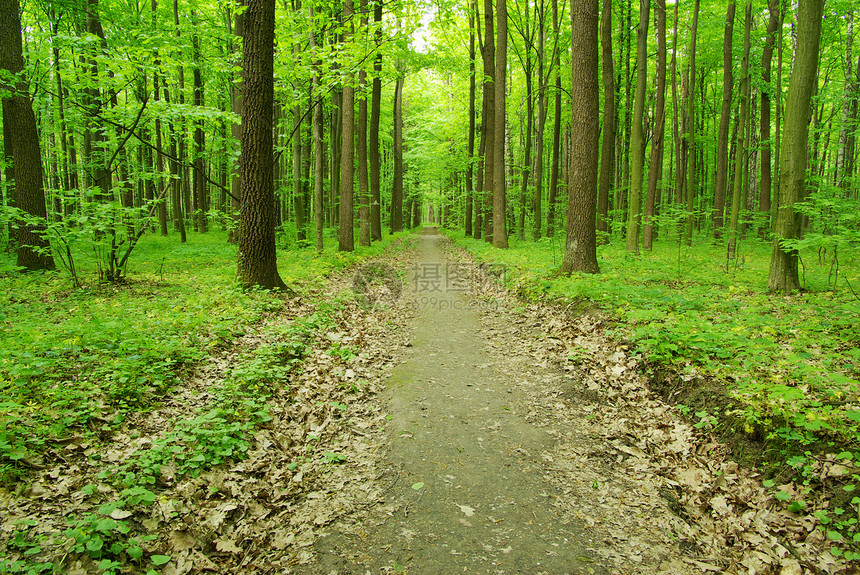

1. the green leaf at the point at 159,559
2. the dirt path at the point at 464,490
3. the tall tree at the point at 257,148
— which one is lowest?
the dirt path at the point at 464,490

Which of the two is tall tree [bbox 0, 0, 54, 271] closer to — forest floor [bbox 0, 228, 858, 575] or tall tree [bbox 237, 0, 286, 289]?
tall tree [bbox 237, 0, 286, 289]

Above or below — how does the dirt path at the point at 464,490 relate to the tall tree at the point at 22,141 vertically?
below

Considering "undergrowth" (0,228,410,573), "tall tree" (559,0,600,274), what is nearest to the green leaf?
"undergrowth" (0,228,410,573)

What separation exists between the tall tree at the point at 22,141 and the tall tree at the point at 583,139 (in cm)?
1196

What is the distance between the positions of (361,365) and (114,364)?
10.3ft

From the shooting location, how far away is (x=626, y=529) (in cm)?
314

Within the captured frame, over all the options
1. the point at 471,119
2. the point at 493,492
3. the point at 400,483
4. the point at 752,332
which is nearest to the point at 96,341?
the point at 400,483

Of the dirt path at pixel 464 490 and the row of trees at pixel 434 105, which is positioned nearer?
the dirt path at pixel 464 490

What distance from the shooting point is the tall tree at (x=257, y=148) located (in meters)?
7.48

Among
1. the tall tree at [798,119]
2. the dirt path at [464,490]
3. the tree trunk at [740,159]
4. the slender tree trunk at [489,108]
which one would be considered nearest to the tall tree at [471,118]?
the slender tree trunk at [489,108]

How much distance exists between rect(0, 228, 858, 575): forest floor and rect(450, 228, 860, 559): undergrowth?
272 millimetres

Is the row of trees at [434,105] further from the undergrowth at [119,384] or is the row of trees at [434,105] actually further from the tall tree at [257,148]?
the undergrowth at [119,384]

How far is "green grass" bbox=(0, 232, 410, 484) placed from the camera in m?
3.30

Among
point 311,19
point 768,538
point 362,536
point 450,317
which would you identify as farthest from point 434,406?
point 311,19
